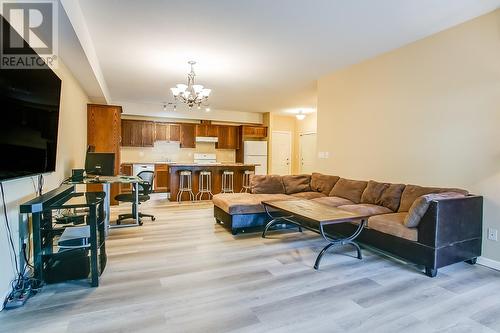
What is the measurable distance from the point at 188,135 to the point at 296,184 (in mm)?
4804

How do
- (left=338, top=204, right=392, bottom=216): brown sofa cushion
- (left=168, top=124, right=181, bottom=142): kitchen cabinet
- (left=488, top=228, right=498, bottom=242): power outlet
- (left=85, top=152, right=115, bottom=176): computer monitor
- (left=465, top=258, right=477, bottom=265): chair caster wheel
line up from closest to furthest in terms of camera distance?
1. (left=488, top=228, right=498, bottom=242): power outlet
2. (left=465, top=258, right=477, bottom=265): chair caster wheel
3. (left=338, top=204, right=392, bottom=216): brown sofa cushion
4. (left=85, top=152, right=115, bottom=176): computer monitor
5. (left=168, top=124, right=181, bottom=142): kitchen cabinet

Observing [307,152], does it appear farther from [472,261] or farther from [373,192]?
[472,261]

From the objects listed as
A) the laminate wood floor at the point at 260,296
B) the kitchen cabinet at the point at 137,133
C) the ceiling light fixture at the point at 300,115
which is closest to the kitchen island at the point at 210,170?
the kitchen cabinet at the point at 137,133

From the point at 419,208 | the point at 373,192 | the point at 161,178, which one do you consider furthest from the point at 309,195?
the point at 161,178

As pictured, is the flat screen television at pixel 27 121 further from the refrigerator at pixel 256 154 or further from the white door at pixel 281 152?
the white door at pixel 281 152

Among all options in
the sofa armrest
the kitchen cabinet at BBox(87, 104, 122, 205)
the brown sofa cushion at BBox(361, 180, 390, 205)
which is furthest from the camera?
the kitchen cabinet at BBox(87, 104, 122, 205)

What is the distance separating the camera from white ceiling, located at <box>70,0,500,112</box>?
9.20 ft

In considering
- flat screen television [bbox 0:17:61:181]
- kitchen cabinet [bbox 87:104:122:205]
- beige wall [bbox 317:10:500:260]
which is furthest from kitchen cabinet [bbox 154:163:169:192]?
flat screen television [bbox 0:17:61:181]

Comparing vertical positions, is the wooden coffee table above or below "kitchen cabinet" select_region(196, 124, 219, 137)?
below

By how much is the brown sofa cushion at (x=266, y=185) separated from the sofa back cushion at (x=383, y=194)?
150cm

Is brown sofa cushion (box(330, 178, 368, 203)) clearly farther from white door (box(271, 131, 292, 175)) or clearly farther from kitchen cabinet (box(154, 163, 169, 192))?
kitchen cabinet (box(154, 163, 169, 192))

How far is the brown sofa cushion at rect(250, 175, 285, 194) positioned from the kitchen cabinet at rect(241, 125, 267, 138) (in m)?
4.24

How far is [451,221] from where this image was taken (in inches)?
107

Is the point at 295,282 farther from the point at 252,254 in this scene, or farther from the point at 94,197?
the point at 94,197
